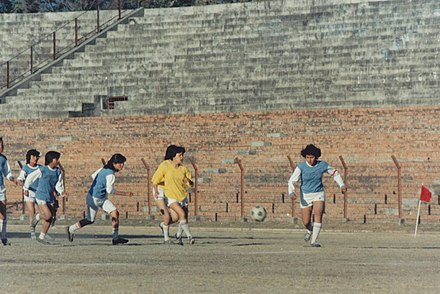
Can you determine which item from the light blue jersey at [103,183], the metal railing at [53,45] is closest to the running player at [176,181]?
the light blue jersey at [103,183]

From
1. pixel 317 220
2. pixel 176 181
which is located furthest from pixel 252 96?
pixel 317 220

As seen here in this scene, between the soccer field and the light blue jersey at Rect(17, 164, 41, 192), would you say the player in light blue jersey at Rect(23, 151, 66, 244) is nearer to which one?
the soccer field

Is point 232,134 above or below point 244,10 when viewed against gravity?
below

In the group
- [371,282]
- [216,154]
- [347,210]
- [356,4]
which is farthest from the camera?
[356,4]

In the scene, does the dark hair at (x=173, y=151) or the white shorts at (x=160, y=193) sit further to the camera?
the white shorts at (x=160, y=193)

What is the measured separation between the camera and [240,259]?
1781cm

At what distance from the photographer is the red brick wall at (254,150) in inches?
1241

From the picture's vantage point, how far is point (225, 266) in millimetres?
16250

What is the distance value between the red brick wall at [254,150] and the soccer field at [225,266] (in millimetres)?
5662

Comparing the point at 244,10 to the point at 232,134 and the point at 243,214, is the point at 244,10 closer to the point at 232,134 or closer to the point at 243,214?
the point at 232,134

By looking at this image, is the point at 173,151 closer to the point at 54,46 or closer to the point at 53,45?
the point at 54,46

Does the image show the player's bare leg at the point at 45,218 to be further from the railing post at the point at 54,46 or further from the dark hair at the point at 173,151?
the railing post at the point at 54,46

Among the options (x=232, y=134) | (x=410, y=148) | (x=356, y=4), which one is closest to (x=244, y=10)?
(x=356, y=4)

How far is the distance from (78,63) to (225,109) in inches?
291
